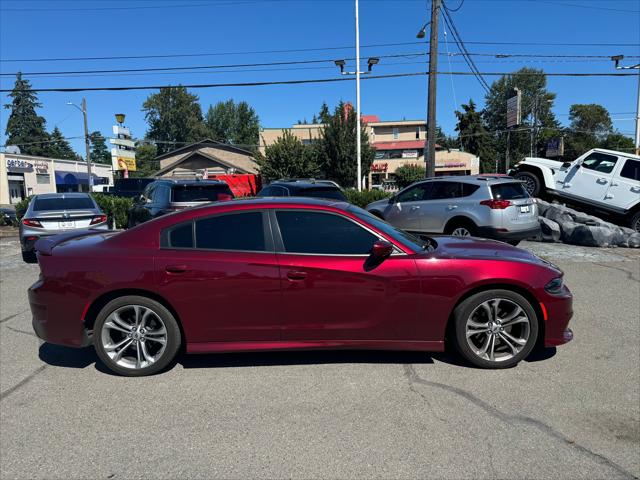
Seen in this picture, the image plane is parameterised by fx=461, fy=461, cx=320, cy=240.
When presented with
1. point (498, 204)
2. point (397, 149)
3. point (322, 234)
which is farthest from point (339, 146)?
point (397, 149)

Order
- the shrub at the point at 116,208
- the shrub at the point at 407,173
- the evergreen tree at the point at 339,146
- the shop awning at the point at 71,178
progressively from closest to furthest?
1. the shrub at the point at 116,208
2. the evergreen tree at the point at 339,146
3. the shrub at the point at 407,173
4. the shop awning at the point at 71,178

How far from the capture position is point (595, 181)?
12.6 meters

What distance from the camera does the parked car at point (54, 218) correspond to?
10.1m

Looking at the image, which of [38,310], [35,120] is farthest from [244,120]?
[38,310]

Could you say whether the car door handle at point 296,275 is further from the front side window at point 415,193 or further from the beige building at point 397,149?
the beige building at point 397,149

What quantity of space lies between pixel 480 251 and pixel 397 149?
57810 mm

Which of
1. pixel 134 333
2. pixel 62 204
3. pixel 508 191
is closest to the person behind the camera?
pixel 134 333

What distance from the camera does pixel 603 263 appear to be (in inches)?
368

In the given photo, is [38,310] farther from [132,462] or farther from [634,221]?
[634,221]

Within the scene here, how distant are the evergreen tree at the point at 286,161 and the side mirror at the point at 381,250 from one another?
27.9m

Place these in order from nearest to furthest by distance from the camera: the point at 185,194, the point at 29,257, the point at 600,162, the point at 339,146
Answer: the point at 185,194
the point at 29,257
the point at 600,162
the point at 339,146

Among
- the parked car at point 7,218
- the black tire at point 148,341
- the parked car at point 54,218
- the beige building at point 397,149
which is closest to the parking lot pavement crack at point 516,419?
the black tire at point 148,341

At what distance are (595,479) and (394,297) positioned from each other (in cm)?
183

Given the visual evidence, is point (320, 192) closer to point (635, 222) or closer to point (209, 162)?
point (635, 222)
